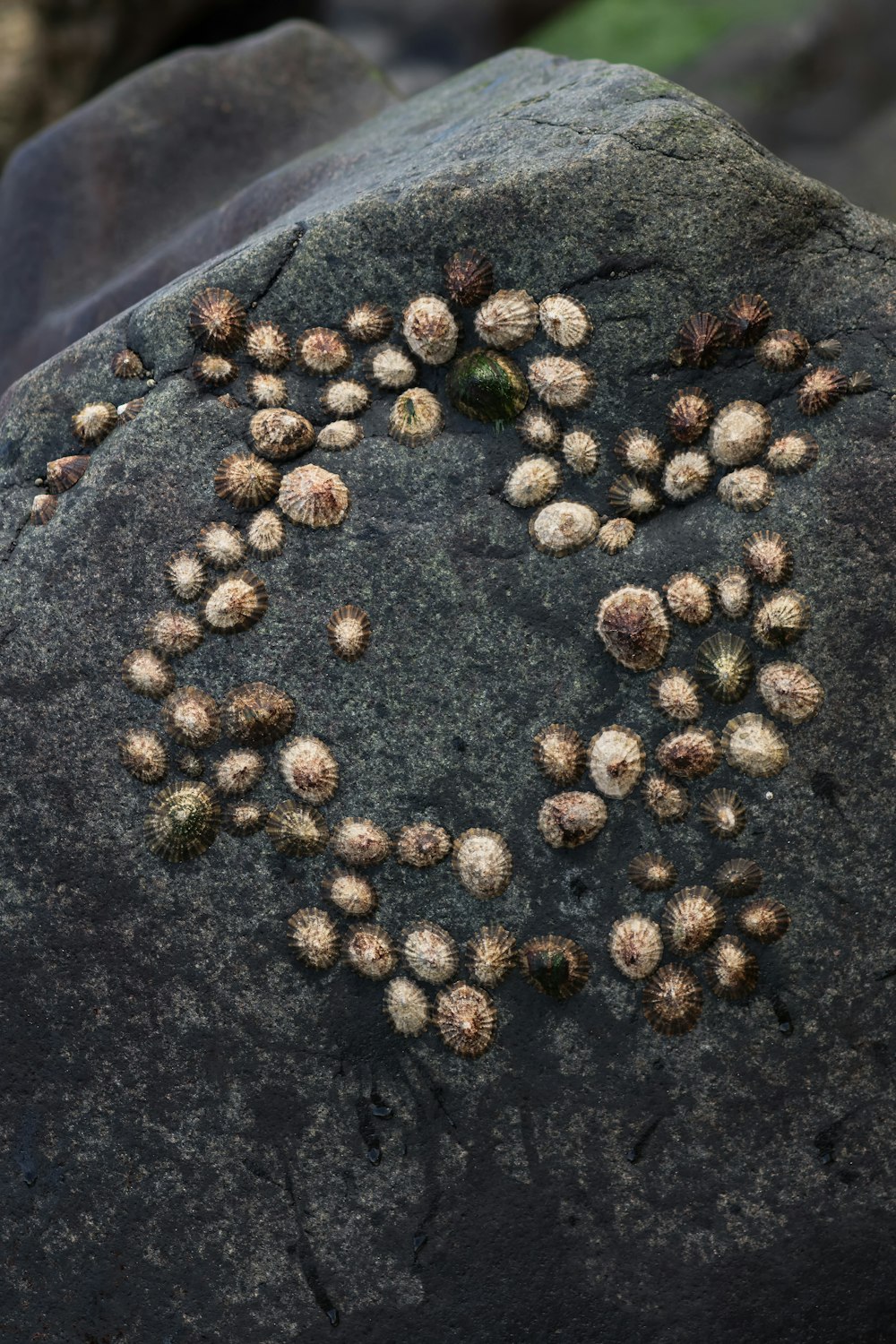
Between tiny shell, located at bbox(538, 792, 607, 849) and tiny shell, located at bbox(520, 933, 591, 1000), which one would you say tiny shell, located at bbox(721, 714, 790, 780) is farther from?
tiny shell, located at bbox(520, 933, 591, 1000)

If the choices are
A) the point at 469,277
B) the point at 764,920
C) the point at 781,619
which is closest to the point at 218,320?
the point at 469,277

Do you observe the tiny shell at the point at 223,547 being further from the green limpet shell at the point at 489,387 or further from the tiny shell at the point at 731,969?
the tiny shell at the point at 731,969

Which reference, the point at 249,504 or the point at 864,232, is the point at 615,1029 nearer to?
the point at 249,504

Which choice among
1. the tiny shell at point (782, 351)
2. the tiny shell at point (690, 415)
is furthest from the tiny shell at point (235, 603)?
the tiny shell at point (782, 351)

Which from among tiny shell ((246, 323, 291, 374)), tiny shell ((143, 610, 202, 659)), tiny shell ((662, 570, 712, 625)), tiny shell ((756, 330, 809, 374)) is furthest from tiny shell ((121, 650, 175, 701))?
tiny shell ((756, 330, 809, 374))

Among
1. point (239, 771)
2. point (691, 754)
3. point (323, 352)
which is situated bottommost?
point (691, 754)

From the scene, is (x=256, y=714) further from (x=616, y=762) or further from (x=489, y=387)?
(x=489, y=387)
